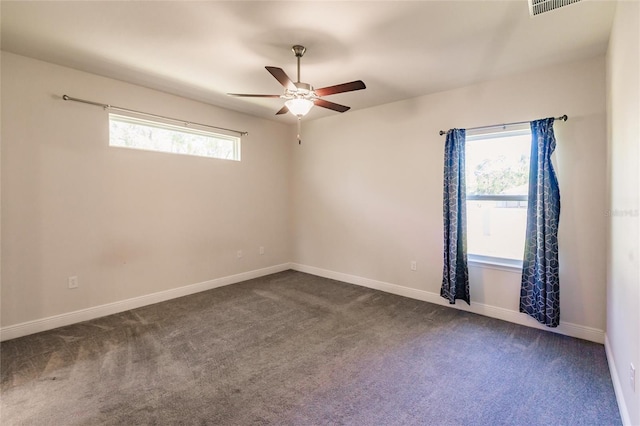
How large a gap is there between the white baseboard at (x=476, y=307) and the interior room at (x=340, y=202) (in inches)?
0.8

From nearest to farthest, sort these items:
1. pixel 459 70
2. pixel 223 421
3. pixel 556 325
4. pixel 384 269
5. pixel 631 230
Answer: pixel 631 230 < pixel 223 421 < pixel 556 325 < pixel 459 70 < pixel 384 269

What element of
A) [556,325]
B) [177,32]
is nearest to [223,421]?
[177,32]

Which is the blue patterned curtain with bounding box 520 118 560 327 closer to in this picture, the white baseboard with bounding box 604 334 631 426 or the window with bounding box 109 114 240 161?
the white baseboard with bounding box 604 334 631 426

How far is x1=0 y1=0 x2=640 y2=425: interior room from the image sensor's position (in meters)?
2.00

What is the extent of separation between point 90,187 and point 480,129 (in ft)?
14.4

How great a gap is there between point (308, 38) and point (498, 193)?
2600 mm

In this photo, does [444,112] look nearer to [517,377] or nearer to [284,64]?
[284,64]

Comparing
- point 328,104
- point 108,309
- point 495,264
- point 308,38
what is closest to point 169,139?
point 108,309

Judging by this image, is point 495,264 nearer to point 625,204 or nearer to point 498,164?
point 498,164

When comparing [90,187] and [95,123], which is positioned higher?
[95,123]

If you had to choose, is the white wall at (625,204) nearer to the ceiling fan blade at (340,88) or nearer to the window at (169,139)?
the ceiling fan blade at (340,88)

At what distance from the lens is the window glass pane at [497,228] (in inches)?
128

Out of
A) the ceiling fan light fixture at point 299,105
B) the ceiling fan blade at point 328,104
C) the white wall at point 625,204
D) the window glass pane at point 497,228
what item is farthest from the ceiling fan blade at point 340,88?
the window glass pane at point 497,228

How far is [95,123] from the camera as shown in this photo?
3.26 m
